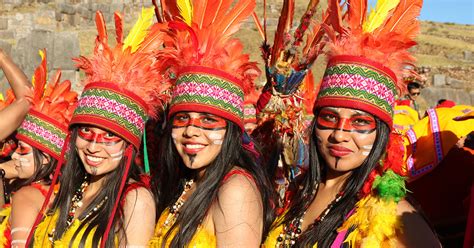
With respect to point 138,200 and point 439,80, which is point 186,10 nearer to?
point 138,200

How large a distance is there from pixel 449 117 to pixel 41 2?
2942 cm

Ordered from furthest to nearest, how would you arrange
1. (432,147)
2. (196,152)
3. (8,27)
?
1. (8,27)
2. (432,147)
3. (196,152)

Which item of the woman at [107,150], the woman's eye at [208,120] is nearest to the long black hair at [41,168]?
the woman at [107,150]

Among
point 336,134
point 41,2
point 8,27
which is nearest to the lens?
point 336,134

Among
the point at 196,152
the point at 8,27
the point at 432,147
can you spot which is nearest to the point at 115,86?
the point at 196,152

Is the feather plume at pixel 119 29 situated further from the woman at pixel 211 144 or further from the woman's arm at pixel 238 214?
the woman's arm at pixel 238 214

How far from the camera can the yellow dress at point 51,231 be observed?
3859 millimetres

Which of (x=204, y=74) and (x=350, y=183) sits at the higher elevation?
(x=204, y=74)

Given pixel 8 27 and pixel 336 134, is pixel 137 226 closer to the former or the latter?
pixel 336 134

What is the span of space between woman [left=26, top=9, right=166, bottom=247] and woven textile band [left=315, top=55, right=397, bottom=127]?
1162 mm

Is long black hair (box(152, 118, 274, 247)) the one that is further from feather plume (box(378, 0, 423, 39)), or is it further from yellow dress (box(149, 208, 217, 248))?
feather plume (box(378, 0, 423, 39))

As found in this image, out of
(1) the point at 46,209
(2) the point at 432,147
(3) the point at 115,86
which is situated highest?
(3) the point at 115,86

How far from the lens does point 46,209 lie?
4281mm

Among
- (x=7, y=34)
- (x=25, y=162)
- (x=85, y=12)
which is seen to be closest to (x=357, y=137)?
(x=25, y=162)
